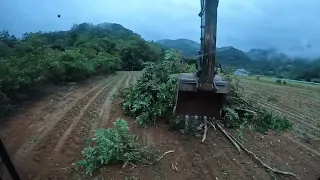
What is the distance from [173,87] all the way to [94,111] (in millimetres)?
2479

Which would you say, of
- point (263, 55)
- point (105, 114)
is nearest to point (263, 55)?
point (263, 55)

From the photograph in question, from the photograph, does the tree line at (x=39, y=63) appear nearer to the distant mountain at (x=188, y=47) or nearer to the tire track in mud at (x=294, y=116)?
the distant mountain at (x=188, y=47)

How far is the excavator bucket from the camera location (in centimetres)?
466

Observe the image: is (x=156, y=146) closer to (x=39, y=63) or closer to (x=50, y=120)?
A: (x=50, y=120)

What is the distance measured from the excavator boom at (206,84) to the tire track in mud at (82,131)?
2.10m

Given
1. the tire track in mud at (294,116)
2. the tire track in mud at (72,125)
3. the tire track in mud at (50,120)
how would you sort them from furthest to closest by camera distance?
the tire track in mud at (294,116), the tire track in mud at (72,125), the tire track in mud at (50,120)

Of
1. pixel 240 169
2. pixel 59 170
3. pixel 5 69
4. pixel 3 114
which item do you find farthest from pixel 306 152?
pixel 5 69

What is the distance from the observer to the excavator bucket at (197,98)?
466 cm

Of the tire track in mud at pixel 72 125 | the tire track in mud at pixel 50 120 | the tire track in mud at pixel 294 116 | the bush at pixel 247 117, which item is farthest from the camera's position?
the tire track in mud at pixel 294 116

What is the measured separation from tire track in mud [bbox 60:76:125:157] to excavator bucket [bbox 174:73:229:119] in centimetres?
203

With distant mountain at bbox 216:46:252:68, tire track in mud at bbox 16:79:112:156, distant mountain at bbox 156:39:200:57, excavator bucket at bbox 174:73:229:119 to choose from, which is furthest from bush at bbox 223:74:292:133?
tire track in mud at bbox 16:79:112:156

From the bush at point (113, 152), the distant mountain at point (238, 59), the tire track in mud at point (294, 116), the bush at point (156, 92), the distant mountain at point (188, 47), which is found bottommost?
the tire track in mud at point (294, 116)

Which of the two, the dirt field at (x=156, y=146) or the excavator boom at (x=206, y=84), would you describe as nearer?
the excavator boom at (x=206, y=84)

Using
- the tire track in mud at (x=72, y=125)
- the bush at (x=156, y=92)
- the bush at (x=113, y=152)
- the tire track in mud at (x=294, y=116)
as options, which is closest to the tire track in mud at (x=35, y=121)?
the tire track in mud at (x=72, y=125)
